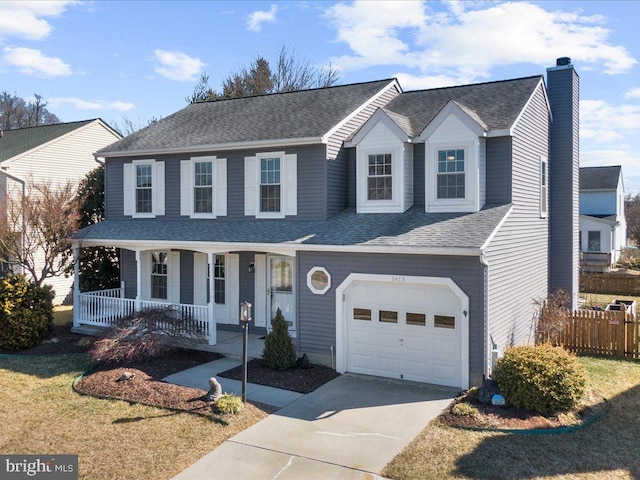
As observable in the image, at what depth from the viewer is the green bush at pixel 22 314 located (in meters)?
15.2

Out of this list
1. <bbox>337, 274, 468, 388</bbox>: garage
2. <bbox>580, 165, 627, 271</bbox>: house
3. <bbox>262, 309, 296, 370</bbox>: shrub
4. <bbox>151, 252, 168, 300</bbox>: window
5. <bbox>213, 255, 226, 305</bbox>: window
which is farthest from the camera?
<bbox>580, 165, 627, 271</bbox>: house

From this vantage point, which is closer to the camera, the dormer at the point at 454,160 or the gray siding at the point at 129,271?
the dormer at the point at 454,160

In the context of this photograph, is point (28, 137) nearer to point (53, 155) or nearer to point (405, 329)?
point (53, 155)

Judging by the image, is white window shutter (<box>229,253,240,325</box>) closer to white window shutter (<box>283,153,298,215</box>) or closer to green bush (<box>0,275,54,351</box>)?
white window shutter (<box>283,153,298,215</box>)

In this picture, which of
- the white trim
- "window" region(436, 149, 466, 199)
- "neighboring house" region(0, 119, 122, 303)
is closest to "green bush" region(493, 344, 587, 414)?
"window" region(436, 149, 466, 199)

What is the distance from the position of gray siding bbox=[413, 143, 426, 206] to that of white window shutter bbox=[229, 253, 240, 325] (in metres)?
5.84

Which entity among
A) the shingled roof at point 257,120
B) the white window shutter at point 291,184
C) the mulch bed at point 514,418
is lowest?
the mulch bed at point 514,418

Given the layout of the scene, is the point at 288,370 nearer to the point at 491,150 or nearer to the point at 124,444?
the point at 124,444

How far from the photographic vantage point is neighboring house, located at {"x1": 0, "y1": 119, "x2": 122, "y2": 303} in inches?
877

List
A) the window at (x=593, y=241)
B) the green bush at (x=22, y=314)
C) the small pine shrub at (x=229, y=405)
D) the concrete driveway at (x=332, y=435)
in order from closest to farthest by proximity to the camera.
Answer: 1. the concrete driveway at (x=332, y=435)
2. the small pine shrub at (x=229, y=405)
3. the green bush at (x=22, y=314)
4. the window at (x=593, y=241)

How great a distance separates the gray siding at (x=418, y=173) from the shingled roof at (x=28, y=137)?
1764 centimetres

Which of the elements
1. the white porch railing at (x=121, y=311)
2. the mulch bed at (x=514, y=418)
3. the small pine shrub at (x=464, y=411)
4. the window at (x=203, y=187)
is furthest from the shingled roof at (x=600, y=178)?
the small pine shrub at (x=464, y=411)

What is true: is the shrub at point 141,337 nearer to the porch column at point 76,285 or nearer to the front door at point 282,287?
the front door at point 282,287

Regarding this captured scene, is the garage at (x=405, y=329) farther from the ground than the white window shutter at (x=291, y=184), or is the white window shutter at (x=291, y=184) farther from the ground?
the white window shutter at (x=291, y=184)
